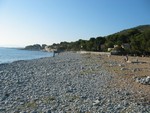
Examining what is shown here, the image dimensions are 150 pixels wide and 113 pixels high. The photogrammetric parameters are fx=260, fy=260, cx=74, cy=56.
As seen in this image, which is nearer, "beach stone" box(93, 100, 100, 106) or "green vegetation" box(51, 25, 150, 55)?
"beach stone" box(93, 100, 100, 106)

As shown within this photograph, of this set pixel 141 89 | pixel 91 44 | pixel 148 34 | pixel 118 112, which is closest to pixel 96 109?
pixel 118 112

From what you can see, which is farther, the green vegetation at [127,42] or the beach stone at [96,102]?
the green vegetation at [127,42]

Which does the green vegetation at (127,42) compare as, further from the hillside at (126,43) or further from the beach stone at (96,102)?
the beach stone at (96,102)

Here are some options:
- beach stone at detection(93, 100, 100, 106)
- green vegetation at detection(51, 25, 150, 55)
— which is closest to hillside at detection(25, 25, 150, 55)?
green vegetation at detection(51, 25, 150, 55)

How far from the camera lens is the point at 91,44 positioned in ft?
515

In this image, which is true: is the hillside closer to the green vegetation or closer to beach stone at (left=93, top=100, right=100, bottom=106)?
the green vegetation

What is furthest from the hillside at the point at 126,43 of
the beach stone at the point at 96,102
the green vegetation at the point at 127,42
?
the beach stone at the point at 96,102

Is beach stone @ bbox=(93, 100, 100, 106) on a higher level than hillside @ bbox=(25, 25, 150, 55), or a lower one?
lower

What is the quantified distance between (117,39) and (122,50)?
73.4 ft

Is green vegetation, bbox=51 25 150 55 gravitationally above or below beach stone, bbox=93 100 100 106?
above

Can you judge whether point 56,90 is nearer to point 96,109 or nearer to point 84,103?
point 84,103

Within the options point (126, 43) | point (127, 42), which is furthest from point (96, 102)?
point (127, 42)

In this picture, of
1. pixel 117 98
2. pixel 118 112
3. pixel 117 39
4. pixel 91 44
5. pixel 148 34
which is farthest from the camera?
pixel 91 44

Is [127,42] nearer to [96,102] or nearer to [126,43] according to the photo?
[126,43]
